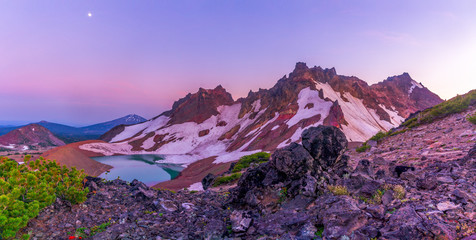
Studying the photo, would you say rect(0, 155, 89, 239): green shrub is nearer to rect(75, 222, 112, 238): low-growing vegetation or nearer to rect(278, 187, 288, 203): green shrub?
rect(75, 222, 112, 238): low-growing vegetation

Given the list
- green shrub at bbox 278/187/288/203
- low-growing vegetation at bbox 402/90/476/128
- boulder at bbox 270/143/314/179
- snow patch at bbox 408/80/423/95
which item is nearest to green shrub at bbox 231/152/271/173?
low-growing vegetation at bbox 402/90/476/128

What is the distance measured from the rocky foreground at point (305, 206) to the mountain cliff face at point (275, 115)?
162ft

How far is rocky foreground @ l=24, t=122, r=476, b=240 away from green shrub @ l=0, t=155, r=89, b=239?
85 centimetres

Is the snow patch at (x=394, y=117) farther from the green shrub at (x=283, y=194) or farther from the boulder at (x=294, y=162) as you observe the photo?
the green shrub at (x=283, y=194)

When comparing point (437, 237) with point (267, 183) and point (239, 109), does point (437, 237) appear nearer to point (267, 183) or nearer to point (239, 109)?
point (267, 183)

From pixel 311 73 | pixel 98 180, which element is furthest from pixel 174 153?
pixel 98 180

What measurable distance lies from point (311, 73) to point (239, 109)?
48463mm

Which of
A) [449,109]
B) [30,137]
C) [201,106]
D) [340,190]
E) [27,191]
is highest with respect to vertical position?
[201,106]

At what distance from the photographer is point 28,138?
145875mm

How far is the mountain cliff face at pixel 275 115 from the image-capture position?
74.9m

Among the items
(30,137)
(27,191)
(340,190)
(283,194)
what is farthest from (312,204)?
(30,137)

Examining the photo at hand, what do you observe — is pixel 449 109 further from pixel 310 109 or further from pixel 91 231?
pixel 310 109

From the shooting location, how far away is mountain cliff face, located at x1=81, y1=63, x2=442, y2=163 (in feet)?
246

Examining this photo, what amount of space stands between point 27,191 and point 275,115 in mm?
93892
